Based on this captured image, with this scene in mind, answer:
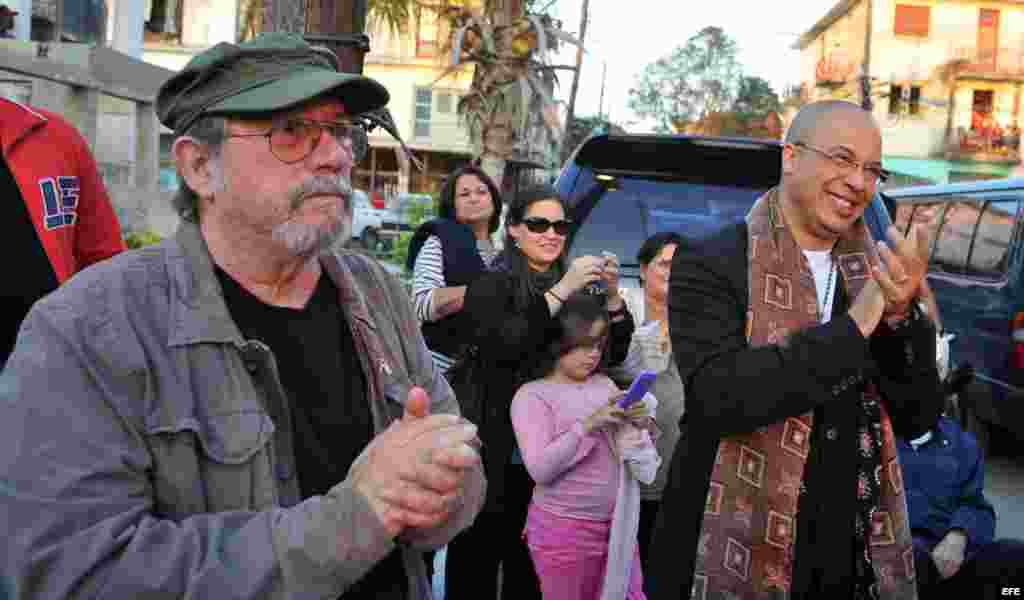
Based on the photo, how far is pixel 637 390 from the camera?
345 centimetres

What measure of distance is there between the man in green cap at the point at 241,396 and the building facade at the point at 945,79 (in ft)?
171

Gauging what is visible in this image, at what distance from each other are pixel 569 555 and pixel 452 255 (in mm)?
1434

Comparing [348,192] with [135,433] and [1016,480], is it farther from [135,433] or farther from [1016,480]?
[1016,480]

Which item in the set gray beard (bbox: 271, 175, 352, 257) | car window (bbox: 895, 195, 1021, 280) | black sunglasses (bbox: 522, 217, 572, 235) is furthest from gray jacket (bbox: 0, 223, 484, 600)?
car window (bbox: 895, 195, 1021, 280)

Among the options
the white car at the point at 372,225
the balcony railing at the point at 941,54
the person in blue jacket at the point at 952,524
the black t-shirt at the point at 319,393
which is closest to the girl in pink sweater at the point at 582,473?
the person in blue jacket at the point at 952,524

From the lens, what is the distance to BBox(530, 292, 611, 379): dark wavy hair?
151 inches

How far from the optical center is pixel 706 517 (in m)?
2.54

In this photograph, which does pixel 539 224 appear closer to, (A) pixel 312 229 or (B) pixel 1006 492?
(A) pixel 312 229

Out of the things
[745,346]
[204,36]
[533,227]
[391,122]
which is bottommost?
[745,346]

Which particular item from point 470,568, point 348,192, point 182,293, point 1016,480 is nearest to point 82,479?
point 182,293

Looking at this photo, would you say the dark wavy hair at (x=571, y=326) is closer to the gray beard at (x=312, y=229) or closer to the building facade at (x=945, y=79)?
the gray beard at (x=312, y=229)

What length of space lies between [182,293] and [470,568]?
2426 mm

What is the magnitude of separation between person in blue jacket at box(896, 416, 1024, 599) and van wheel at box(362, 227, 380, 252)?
2650 centimetres

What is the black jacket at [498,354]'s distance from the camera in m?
3.77
